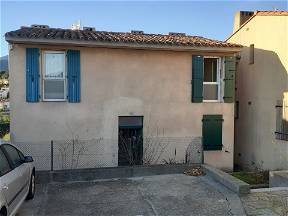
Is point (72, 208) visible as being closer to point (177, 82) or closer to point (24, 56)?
point (24, 56)

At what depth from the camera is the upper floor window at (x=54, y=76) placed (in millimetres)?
12141

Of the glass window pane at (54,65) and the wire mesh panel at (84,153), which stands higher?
the glass window pane at (54,65)

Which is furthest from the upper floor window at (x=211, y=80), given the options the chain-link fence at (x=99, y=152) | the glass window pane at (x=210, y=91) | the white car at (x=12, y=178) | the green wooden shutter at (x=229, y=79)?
the white car at (x=12, y=178)

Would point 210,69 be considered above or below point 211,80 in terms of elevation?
above

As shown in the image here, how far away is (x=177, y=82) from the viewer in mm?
13336

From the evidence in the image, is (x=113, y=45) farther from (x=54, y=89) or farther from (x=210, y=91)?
(x=210, y=91)

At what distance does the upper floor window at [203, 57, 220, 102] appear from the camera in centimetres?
1382

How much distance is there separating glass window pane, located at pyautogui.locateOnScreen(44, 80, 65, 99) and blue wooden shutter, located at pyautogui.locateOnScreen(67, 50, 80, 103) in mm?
309

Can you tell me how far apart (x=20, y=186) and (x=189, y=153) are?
7752mm

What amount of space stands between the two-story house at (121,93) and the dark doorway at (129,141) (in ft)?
0.12

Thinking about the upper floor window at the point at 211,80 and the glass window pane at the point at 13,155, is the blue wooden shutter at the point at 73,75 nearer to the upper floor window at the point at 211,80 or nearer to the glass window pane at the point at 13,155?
the upper floor window at the point at 211,80

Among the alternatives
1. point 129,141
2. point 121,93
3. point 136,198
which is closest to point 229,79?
point 121,93

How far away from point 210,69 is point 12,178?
982 centimetres

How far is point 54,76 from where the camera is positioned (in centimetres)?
1221
